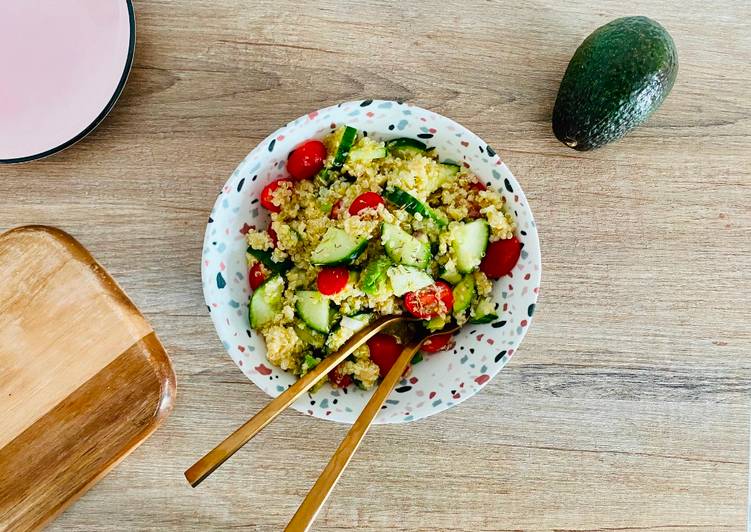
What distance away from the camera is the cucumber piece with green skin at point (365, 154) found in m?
1.18

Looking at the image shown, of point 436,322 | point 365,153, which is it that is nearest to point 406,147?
point 365,153

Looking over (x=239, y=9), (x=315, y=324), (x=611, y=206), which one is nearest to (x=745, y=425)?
(x=611, y=206)

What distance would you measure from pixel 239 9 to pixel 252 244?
1.64ft

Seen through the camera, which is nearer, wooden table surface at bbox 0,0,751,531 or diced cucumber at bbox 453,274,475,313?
diced cucumber at bbox 453,274,475,313

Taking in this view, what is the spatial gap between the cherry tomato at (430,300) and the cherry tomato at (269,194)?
0.28 m

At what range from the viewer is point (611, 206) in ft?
4.54

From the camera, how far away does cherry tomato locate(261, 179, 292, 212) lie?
3.93 ft

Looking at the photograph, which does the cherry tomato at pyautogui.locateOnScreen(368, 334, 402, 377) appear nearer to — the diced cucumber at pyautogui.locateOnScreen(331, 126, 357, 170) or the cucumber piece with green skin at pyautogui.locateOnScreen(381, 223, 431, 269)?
the cucumber piece with green skin at pyautogui.locateOnScreen(381, 223, 431, 269)

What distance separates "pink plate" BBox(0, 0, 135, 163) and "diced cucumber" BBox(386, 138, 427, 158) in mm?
533

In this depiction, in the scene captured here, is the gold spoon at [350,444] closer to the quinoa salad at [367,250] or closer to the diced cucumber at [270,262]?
the quinoa salad at [367,250]

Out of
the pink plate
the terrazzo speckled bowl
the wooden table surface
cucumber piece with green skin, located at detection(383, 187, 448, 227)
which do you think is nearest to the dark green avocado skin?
the wooden table surface

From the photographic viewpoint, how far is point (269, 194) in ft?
3.93

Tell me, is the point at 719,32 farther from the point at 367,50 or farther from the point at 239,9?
the point at 239,9

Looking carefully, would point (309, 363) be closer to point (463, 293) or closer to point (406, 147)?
point (463, 293)
